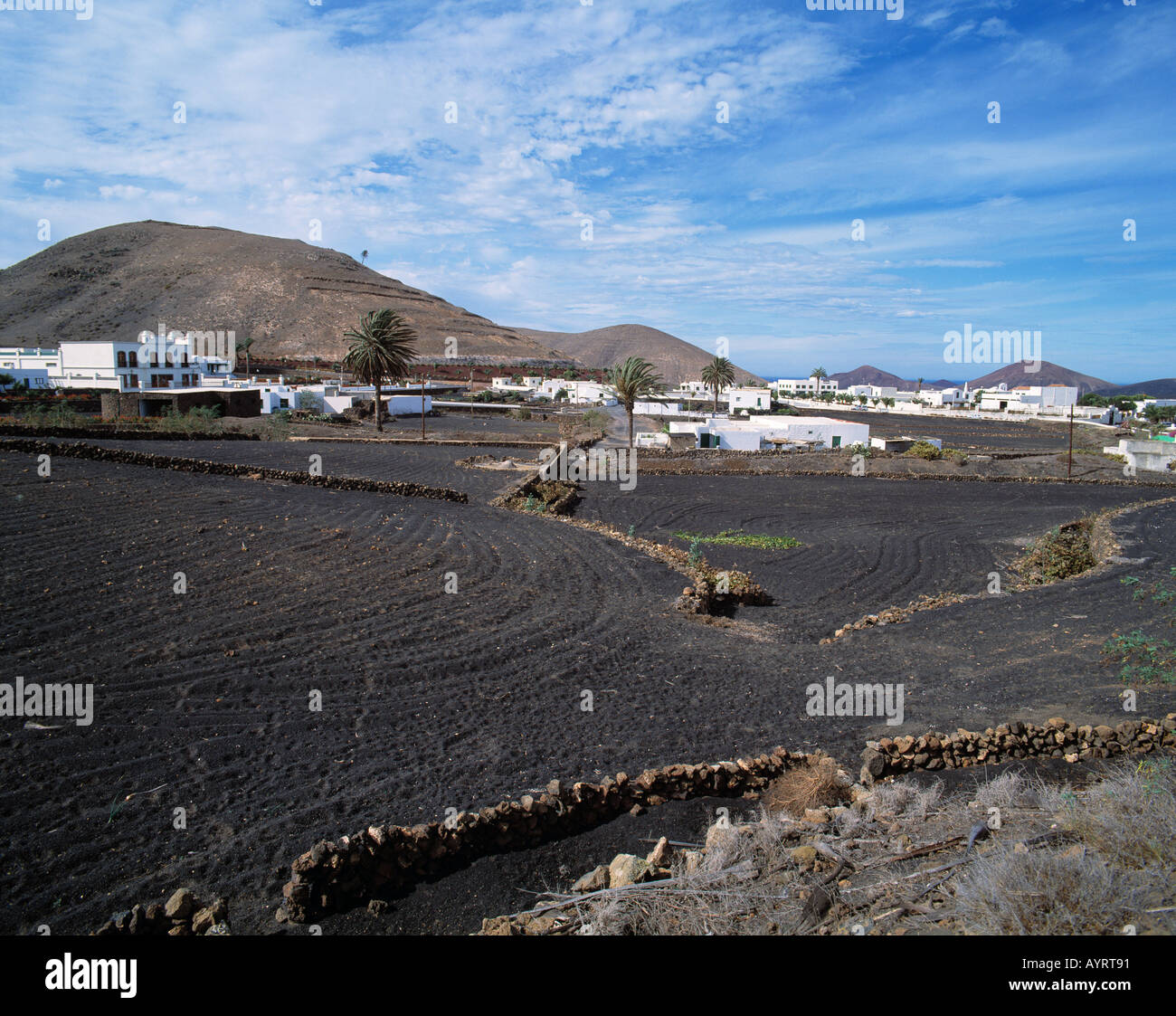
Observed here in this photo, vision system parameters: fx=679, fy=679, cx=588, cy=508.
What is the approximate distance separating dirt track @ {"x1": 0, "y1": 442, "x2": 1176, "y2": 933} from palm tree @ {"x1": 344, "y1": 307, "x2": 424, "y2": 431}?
29.9 metres

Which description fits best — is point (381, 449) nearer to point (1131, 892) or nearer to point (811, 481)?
point (811, 481)

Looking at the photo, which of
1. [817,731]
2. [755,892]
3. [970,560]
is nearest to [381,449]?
[970,560]

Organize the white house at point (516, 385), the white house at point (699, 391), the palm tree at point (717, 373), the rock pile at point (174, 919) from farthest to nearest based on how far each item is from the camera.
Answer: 1. the white house at point (699, 391)
2. the white house at point (516, 385)
3. the palm tree at point (717, 373)
4. the rock pile at point (174, 919)

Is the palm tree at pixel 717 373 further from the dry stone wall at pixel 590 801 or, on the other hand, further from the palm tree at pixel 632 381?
the dry stone wall at pixel 590 801

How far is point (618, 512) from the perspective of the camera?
75.9ft

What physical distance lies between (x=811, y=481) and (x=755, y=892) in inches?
1194

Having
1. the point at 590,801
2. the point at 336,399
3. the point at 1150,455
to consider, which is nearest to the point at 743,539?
the point at 590,801

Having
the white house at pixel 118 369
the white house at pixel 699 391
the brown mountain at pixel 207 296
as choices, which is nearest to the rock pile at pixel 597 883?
the white house at pixel 118 369

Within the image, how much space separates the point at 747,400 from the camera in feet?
302

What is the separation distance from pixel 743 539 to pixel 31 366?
7546 cm

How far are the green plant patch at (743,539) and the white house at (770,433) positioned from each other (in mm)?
23539

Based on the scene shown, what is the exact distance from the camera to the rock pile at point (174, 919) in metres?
Result: 4.20

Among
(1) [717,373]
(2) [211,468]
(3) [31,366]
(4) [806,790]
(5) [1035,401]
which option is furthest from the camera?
(5) [1035,401]

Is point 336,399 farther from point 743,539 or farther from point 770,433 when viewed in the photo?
point 743,539
